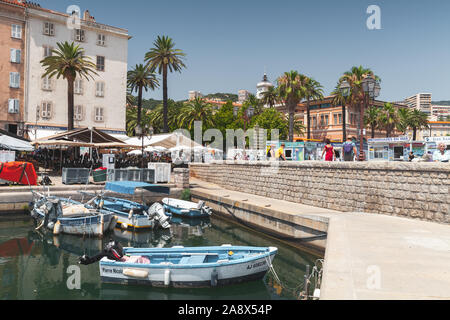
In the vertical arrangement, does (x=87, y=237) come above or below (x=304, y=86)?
below

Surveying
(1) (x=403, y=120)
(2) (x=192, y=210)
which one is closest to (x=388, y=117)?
(1) (x=403, y=120)

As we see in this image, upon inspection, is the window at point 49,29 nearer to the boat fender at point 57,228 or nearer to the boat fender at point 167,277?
the boat fender at point 57,228

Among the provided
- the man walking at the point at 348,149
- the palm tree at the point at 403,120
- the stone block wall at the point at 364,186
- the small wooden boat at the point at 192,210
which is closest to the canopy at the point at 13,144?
the small wooden boat at the point at 192,210

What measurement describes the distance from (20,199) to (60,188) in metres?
2.18

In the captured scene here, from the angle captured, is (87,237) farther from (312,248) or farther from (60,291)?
(312,248)

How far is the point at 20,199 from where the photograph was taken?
18844 millimetres

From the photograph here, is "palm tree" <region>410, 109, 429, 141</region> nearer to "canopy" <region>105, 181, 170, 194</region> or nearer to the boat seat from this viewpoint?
"canopy" <region>105, 181, 170, 194</region>

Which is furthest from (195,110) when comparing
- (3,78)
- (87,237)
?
(87,237)

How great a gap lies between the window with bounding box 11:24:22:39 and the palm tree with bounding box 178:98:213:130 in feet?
78.4

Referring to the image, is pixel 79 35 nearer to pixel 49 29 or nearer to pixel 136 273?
pixel 49 29

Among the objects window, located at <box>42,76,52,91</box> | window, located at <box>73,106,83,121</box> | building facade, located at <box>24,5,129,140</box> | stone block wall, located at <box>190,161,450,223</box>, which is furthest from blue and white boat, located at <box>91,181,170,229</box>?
window, located at <box>42,76,52,91</box>

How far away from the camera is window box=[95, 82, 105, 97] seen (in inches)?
1603

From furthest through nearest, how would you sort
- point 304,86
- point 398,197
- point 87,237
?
point 304,86 → point 87,237 → point 398,197
